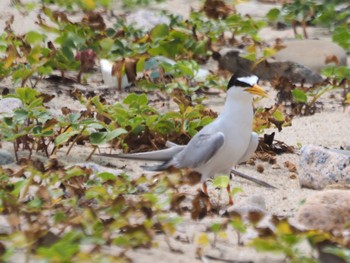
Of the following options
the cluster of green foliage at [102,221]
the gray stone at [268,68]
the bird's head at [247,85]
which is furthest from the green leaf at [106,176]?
the gray stone at [268,68]

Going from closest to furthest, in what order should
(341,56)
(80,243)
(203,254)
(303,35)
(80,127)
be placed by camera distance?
(80,243) → (203,254) → (80,127) → (341,56) → (303,35)

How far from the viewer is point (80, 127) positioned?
5.22m

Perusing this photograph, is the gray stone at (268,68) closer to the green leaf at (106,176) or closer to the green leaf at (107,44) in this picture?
the green leaf at (107,44)

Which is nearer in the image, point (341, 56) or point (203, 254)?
point (203, 254)

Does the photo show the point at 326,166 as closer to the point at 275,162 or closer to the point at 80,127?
the point at 275,162

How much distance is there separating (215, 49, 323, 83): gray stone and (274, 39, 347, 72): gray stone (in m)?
0.09

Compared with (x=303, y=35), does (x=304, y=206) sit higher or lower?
higher

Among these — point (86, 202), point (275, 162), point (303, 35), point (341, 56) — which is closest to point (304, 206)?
point (86, 202)

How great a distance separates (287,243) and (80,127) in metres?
Answer: 1.88

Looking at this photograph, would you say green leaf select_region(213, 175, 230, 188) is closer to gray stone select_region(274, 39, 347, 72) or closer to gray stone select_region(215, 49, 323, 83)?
gray stone select_region(215, 49, 323, 83)

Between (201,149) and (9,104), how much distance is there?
1.10 meters

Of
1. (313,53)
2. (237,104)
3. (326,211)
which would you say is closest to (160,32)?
(313,53)

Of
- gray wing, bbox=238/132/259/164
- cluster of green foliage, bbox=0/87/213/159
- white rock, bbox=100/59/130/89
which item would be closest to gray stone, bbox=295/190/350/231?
gray wing, bbox=238/132/259/164

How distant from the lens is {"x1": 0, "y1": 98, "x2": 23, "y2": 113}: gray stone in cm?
541
